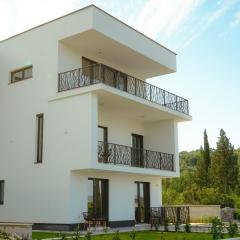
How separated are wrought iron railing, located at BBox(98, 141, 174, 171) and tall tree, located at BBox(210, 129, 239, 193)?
24.8 m

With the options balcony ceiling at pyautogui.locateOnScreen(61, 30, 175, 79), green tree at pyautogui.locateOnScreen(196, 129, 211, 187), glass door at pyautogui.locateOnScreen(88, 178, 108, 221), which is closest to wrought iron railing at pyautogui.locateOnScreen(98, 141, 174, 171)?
glass door at pyautogui.locateOnScreen(88, 178, 108, 221)

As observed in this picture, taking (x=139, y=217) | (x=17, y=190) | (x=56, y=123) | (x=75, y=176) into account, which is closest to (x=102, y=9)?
(x=56, y=123)

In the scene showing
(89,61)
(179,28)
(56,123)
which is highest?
(89,61)

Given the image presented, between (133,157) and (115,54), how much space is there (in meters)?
4.93

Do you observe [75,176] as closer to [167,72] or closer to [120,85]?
[120,85]

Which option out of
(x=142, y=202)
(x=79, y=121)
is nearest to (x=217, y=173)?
(x=142, y=202)

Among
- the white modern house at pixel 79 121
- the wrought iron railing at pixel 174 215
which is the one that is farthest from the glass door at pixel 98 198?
the wrought iron railing at pixel 174 215

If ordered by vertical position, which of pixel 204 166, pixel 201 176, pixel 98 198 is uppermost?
pixel 204 166

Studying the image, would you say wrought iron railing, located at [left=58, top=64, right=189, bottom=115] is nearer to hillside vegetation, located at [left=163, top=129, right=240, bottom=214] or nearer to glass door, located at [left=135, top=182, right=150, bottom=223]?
glass door, located at [left=135, top=182, right=150, bottom=223]

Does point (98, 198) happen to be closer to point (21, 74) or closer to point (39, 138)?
point (39, 138)

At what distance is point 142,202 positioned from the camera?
21984 millimetres

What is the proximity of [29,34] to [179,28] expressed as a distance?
936 cm

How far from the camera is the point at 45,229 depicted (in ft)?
56.6

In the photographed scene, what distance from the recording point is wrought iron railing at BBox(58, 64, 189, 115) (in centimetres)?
1791
